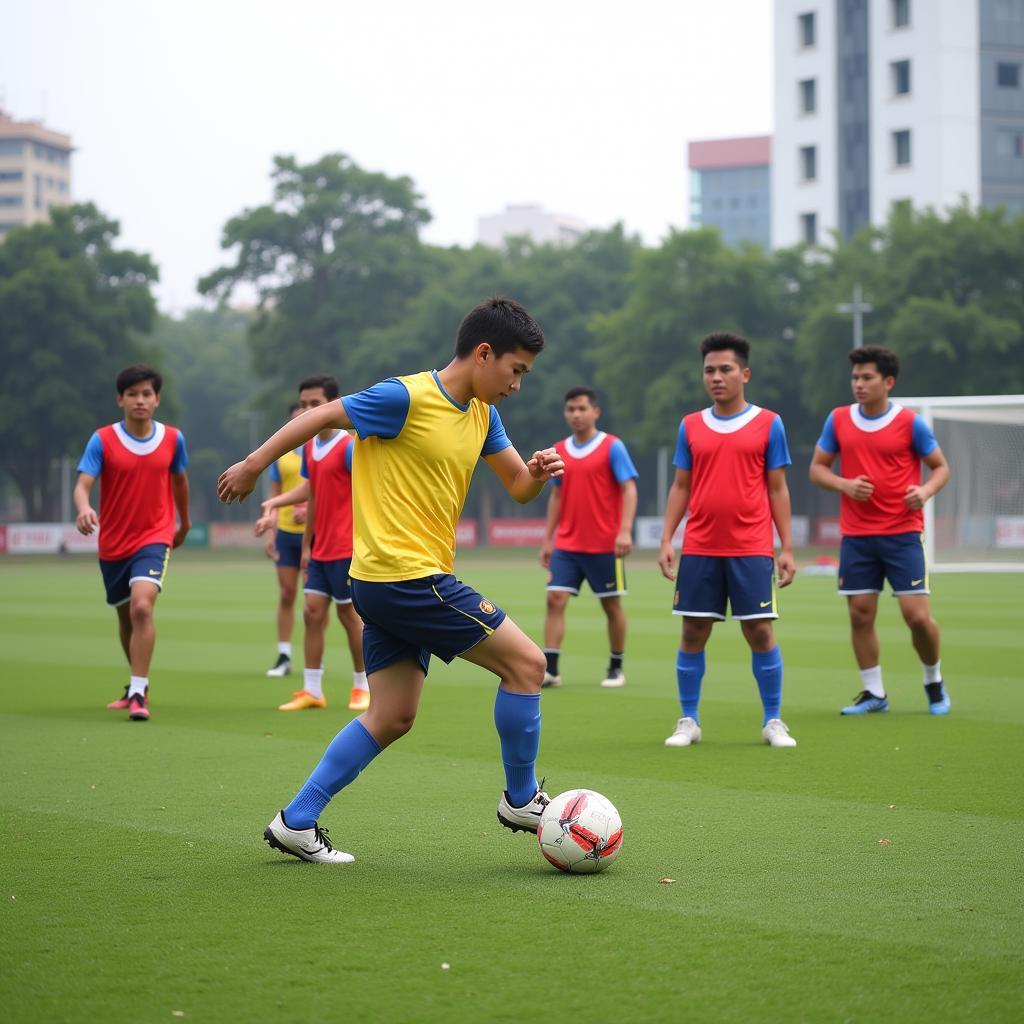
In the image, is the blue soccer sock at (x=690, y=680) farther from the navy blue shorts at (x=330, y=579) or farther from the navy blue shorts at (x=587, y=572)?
the navy blue shorts at (x=587, y=572)

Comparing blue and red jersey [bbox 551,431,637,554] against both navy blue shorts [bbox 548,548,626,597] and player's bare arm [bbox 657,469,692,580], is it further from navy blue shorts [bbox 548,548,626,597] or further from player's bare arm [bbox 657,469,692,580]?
player's bare arm [bbox 657,469,692,580]

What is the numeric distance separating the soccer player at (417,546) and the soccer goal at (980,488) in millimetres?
18529

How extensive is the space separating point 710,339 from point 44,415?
5496 centimetres

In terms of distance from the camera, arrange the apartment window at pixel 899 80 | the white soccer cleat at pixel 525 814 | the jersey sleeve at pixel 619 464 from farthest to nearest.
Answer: the apartment window at pixel 899 80 < the jersey sleeve at pixel 619 464 < the white soccer cleat at pixel 525 814

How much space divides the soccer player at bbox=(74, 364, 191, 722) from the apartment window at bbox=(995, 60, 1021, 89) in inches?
2736

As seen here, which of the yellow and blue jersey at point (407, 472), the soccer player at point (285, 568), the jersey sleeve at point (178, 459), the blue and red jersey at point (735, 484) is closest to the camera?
the yellow and blue jersey at point (407, 472)

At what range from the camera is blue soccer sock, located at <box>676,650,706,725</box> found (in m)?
9.38

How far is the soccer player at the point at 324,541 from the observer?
1138 cm

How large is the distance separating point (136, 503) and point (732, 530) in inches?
166

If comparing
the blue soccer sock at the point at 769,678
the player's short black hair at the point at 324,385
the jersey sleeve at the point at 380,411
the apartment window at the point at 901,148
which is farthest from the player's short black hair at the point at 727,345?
the apartment window at the point at 901,148

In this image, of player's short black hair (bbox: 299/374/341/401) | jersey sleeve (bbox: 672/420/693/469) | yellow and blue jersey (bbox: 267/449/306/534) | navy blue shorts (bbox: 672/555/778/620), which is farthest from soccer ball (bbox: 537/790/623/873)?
yellow and blue jersey (bbox: 267/449/306/534)

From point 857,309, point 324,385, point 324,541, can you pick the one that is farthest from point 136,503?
point 857,309

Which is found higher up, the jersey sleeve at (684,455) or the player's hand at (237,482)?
the jersey sleeve at (684,455)

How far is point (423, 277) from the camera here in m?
70.1
